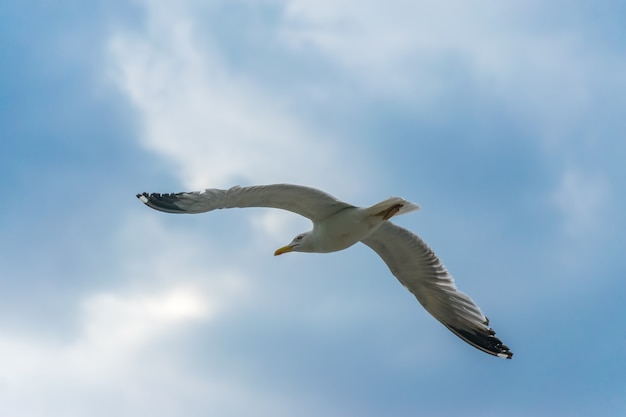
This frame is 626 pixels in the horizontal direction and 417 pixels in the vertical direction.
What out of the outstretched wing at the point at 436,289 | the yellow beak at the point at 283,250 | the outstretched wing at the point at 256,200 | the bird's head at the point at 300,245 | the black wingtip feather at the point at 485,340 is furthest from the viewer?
the black wingtip feather at the point at 485,340

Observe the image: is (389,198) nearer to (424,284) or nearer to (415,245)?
→ (415,245)

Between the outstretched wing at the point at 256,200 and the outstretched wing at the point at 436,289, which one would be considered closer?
the outstretched wing at the point at 256,200

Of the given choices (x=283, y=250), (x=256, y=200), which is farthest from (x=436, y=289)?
(x=256, y=200)

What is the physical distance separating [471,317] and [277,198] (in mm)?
3411

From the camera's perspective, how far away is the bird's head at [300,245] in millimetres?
10492

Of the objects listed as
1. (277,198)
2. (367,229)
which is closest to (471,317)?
(367,229)

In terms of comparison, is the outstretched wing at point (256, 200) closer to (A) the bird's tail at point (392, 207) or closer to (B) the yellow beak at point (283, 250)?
(A) the bird's tail at point (392, 207)

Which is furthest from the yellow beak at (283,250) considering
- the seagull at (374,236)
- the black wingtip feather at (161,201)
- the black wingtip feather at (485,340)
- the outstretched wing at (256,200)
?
the black wingtip feather at (485,340)

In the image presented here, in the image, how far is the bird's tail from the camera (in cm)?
965

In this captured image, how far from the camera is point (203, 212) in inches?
373

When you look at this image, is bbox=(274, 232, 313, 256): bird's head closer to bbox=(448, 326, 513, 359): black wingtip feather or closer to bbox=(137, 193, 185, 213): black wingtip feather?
bbox=(137, 193, 185, 213): black wingtip feather

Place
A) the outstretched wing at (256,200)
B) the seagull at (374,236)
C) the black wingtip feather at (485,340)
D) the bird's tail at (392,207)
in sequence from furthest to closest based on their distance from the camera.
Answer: the black wingtip feather at (485,340), the bird's tail at (392,207), the seagull at (374,236), the outstretched wing at (256,200)

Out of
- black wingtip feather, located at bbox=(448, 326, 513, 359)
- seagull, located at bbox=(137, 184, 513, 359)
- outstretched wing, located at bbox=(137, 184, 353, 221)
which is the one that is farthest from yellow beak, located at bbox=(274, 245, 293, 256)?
black wingtip feather, located at bbox=(448, 326, 513, 359)

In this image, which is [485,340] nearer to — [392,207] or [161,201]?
[392,207]
